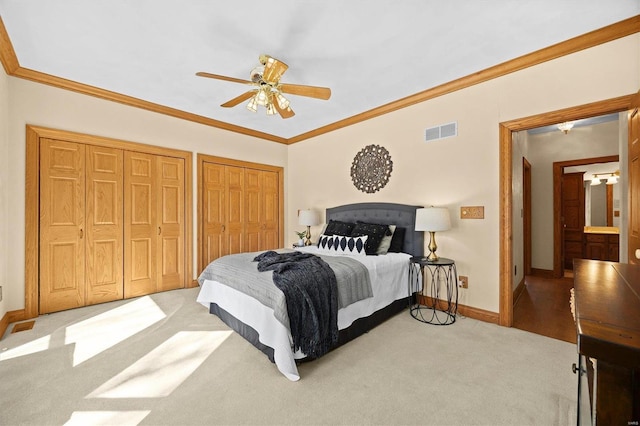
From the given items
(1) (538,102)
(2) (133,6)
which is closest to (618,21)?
(1) (538,102)

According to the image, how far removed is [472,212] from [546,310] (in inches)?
61.1

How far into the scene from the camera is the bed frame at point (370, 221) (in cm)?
246

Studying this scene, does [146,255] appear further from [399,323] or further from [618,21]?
[618,21]

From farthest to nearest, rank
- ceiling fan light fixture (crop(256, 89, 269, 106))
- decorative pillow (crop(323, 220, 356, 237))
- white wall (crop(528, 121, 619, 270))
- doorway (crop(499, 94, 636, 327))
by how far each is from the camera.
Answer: white wall (crop(528, 121, 619, 270)) < decorative pillow (crop(323, 220, 356, 237)) < doorway (crop(499, 94, 636, 327)) < ceiling fan light fixture (crop(256, 89, 269, 106))

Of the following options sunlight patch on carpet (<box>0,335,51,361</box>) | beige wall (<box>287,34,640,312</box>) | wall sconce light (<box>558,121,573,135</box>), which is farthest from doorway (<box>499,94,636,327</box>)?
sunlight patch on carpet (<box>0,335,51,361</box>)

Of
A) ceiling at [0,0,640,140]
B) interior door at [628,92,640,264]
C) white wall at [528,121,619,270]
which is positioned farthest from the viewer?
white wall at [528,121,619,270]

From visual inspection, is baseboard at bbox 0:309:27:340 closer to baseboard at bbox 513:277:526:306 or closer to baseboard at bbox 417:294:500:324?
baseboard at bbox 417:294:500:324

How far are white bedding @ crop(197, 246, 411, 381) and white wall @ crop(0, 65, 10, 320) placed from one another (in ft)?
6.31

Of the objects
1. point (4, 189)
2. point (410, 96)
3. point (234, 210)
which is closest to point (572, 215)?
point (410, 96)

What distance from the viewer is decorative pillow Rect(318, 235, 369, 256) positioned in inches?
132

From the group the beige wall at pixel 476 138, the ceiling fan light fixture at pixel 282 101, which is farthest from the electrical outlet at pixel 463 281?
the ceiling fan light fixture at pixel 282 101

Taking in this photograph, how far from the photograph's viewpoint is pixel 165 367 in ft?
6.78

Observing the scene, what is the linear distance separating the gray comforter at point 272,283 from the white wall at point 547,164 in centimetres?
428

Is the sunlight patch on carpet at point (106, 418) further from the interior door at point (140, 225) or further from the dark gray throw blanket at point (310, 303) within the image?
the interior door at point (140, 225)
